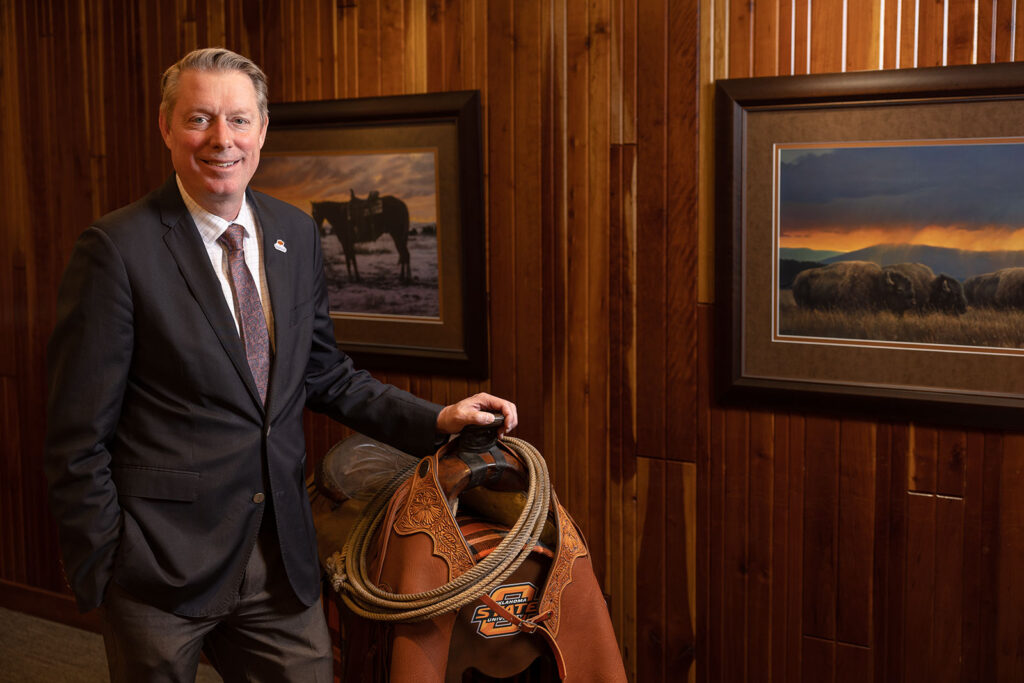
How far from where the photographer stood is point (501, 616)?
5.08ft

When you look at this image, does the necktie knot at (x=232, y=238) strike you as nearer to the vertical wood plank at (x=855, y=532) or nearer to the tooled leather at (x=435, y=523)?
the tooled leather at (x=435, y=523)

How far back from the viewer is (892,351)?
79.6 inches

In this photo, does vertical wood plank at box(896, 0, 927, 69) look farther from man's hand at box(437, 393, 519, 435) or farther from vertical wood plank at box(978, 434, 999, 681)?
man's hand at box(437, 393, 519, 435)

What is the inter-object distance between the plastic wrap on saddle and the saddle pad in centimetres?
28

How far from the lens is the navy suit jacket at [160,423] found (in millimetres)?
1530

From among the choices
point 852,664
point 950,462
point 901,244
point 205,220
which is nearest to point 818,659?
point 852,664

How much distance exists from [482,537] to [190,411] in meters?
0.58

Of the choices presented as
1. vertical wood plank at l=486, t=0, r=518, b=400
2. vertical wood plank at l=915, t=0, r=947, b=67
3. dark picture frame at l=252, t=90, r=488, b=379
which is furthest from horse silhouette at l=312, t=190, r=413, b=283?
vertical wood plank at l=915, t=0, r=947, b=67

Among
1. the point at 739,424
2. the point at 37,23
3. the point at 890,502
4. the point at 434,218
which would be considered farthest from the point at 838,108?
the point at 37,23

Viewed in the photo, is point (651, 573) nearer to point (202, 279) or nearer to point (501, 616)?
point (501, 616)

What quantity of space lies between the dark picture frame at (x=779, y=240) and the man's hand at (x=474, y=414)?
692 mm

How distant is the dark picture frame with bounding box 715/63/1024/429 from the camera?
6.25ft

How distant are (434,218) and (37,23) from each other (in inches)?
68.4

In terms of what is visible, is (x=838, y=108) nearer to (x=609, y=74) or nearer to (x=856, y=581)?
(x=609, y=74)
